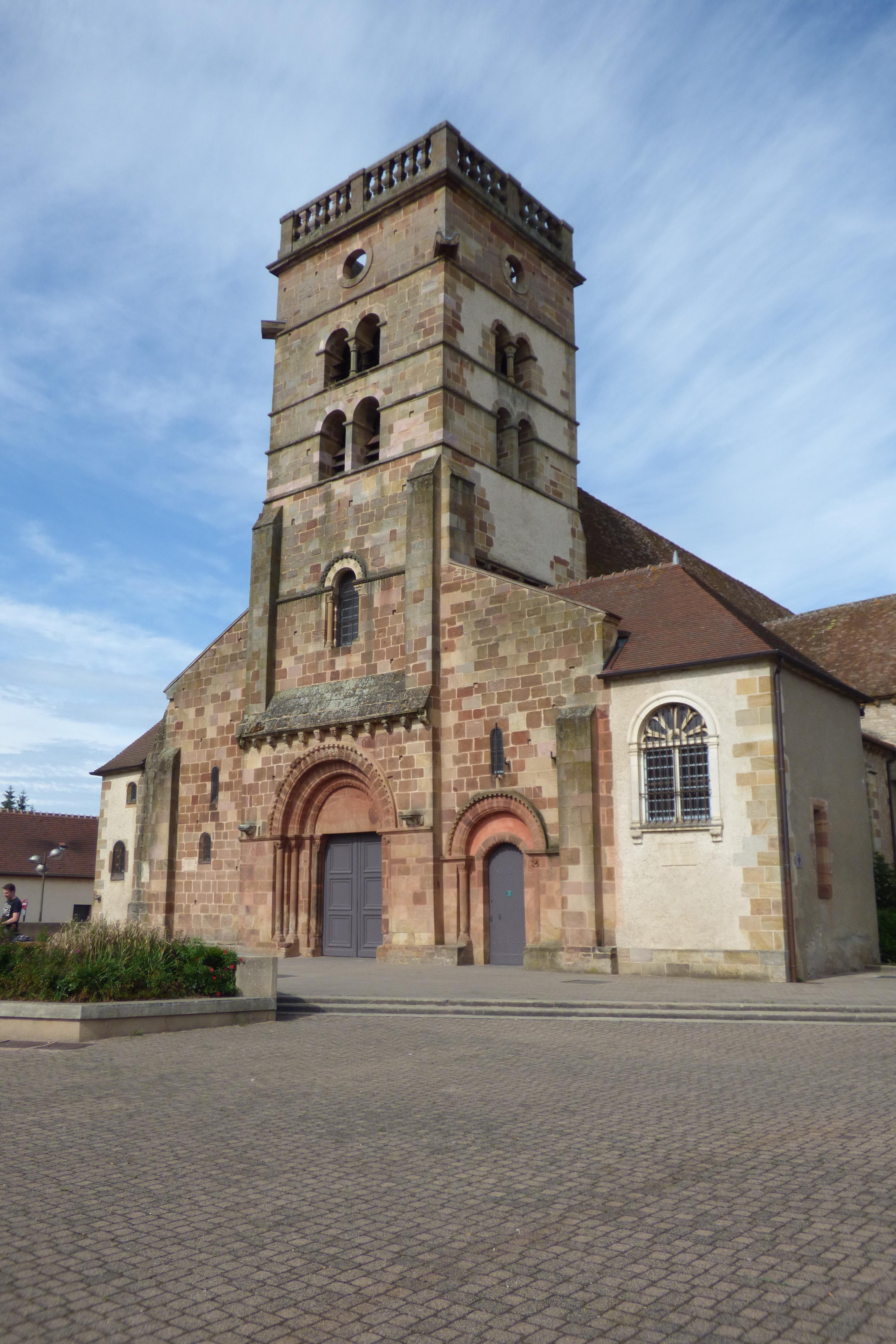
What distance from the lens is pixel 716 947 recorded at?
59.7 feet

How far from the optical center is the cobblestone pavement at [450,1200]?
4277 mm

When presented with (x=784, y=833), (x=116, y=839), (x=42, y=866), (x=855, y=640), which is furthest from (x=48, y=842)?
(x=784, y=833)

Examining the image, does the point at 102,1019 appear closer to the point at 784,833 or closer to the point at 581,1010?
the point at 581,1010

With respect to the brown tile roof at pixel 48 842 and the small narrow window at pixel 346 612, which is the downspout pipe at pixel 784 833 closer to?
the small narrow window at pixel 346 612

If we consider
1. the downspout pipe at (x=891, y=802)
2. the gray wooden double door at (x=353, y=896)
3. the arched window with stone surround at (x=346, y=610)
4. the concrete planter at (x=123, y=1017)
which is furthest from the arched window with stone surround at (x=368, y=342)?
the concrete planter at (x=123, y=1017)

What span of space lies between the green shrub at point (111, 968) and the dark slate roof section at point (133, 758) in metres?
22.0

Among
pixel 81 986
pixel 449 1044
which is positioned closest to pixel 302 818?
pixel 81 986

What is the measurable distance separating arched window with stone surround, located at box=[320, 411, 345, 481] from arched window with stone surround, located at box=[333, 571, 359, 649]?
321cm

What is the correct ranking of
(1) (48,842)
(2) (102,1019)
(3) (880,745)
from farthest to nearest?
(1) (48,842), (3) (880,745), (2) (102,1019)

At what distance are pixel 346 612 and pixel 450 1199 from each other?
20654mm

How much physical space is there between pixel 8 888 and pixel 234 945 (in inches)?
212

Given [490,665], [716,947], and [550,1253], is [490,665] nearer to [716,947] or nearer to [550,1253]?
[716,947]

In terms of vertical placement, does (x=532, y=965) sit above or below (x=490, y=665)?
below

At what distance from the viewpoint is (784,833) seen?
18.0 m
